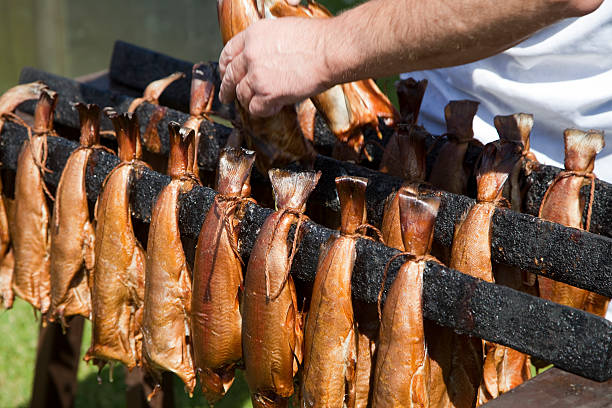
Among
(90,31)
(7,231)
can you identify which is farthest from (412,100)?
(90,31)

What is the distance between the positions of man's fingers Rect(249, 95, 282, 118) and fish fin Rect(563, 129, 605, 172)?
2.11 feet

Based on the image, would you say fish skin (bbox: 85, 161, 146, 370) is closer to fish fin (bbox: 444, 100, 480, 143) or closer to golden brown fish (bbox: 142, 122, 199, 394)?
golden brown fish (bbox: 142, 122, 199, 394)

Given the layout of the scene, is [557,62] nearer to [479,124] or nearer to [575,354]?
[479,124]

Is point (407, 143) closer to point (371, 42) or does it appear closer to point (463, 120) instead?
point (463, 120)

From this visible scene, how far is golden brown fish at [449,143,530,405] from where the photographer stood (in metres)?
1.33

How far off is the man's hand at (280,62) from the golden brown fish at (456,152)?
1.59 feet

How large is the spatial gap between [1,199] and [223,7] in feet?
3.28

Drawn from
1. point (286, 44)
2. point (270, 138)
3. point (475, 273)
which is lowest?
point (475, 273)

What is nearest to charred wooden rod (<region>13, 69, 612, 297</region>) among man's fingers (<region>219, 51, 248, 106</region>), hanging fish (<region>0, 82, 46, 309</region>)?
man's fingers (<region>219, 51, 248, 106</region>)

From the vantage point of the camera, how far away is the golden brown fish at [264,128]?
1.54m

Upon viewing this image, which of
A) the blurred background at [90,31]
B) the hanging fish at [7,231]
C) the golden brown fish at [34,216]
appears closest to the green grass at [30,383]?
the hanging fish at [7,231]

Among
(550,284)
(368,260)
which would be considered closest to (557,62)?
(550,284)

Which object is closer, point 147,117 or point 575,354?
point 575,354

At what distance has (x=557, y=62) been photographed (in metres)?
1.76
